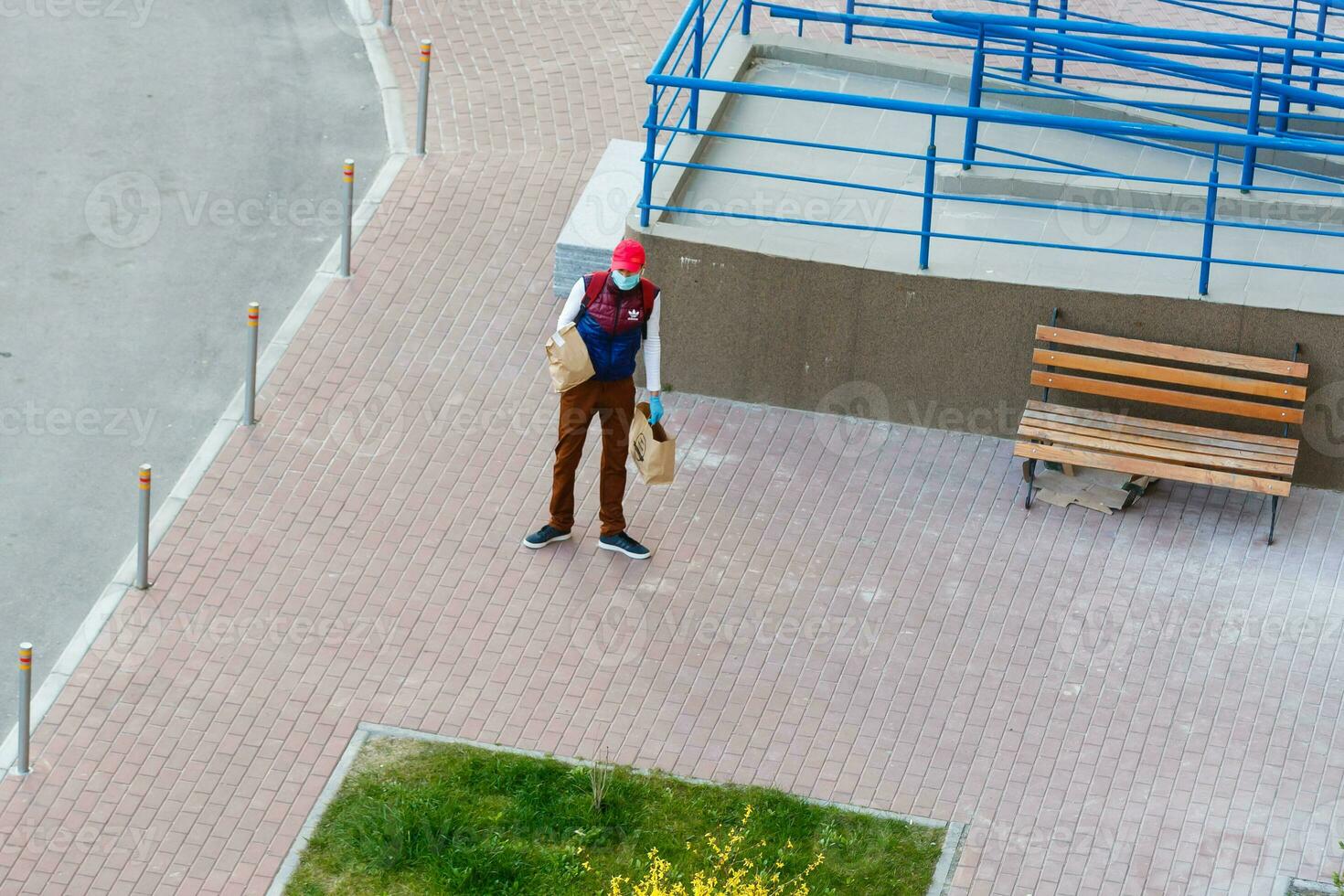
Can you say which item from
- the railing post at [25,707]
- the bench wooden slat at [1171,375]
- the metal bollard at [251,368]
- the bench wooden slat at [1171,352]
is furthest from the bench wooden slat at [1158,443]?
the railing post at [25,707]

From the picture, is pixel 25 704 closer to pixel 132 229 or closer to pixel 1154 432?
pixel 132 229

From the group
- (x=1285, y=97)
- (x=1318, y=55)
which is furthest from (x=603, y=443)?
(x=1318, y=55)

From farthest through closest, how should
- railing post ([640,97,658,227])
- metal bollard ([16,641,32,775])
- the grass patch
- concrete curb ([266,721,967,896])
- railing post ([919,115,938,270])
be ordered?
railing post ([640,97,658,227])
railing post ([919,115,938,270])
metal bollard ([16,641,32,775])
concrete curb ([266,721,967,896])
the grass patch

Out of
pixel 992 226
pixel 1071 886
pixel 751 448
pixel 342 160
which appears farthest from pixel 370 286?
pixel 1071 886

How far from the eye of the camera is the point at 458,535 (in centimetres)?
1350

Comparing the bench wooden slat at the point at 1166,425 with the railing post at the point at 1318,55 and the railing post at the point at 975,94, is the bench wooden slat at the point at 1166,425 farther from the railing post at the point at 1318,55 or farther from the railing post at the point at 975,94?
the railing post at the point at 1318,55

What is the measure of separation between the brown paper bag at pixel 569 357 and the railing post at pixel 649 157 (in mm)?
1799

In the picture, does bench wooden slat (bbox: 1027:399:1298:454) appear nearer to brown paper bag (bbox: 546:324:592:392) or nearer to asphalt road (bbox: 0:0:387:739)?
brown paper bag (bbox: 546:324:592:392)

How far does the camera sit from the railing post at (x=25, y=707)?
11445mm

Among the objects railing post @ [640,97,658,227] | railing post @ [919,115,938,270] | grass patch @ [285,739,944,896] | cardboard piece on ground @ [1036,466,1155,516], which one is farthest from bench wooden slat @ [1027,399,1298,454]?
grass patch @ [285,739,944,896]

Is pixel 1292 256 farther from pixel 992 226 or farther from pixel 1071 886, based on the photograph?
pixel 1071 886

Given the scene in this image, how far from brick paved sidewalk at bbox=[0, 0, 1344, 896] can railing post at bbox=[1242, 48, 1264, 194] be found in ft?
7.74

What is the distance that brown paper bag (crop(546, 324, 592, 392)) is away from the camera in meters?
12.7

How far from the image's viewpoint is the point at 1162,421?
46.0 ft
